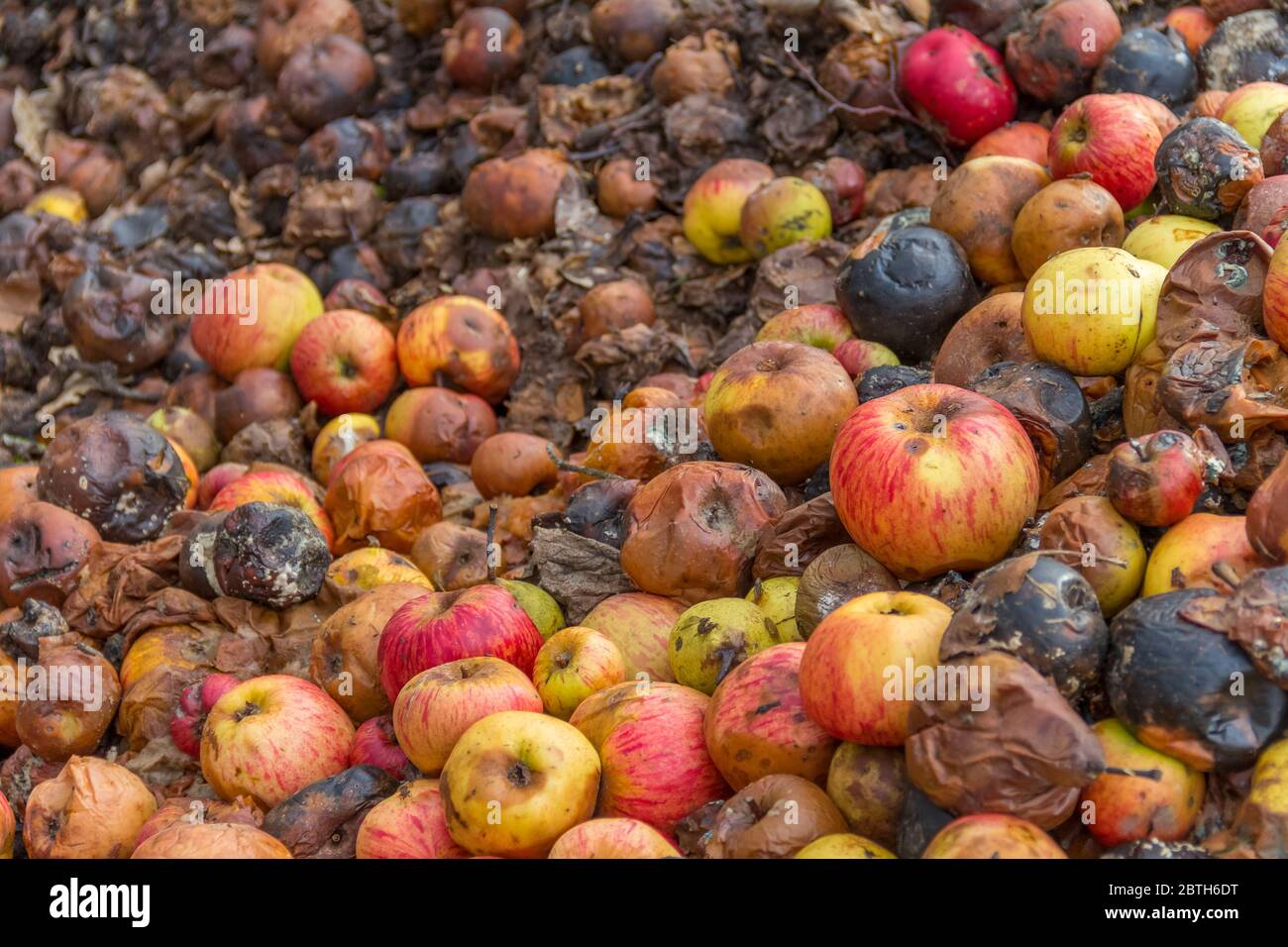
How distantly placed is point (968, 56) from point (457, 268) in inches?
108

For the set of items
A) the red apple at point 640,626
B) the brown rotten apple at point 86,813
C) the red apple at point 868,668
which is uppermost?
the red apple at point 868,668

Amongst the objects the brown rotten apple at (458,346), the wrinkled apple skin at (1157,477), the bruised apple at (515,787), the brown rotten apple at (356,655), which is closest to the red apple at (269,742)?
the brown rotten apple at (356,655)

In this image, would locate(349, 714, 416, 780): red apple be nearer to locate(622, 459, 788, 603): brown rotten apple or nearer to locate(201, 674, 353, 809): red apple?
locate(201, 674, 353, 809): red apple

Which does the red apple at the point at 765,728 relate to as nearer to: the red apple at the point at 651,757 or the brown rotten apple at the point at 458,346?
the red apple at the point at 651,757

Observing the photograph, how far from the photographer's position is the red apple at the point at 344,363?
588 cm

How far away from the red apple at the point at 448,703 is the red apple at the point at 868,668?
0.77 metres

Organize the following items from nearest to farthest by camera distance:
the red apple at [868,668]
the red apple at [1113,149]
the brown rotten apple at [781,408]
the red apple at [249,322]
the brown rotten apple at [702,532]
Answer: the red apple at [868,668] < the brown rotten apple at [702,532] < the brown rotten apple at [781,408] < the red apple at [1113,149] < the red apple at [249,322]

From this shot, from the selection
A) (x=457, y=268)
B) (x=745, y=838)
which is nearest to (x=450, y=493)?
(x=457, y=268)

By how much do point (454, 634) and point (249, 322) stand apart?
316 centimetres

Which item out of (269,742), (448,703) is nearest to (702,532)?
(448,703)

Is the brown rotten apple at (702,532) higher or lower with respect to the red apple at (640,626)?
higher

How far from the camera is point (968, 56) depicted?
5.52m

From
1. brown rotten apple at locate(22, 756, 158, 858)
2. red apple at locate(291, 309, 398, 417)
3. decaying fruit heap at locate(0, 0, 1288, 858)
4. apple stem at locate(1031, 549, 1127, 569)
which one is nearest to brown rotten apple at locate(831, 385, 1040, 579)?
decaying fruit heap at locate(0, 0, 1288, 858)

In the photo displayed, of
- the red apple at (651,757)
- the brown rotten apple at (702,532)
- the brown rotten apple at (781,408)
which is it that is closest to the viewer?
the red apple at (651,757)
